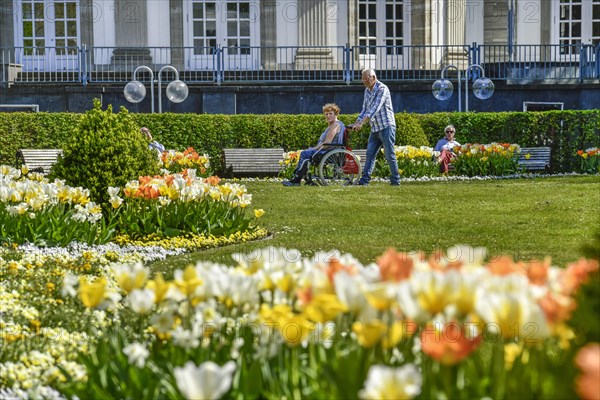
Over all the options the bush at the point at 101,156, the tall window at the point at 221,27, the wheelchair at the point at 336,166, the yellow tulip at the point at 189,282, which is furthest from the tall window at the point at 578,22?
the yellow tulip at the point at 189,282

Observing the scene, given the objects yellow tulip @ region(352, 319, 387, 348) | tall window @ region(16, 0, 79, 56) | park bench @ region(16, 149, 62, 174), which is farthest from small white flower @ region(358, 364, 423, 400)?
tall window @ region(16, 0, 79, 56)

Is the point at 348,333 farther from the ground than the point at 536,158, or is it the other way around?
the point at 536,158

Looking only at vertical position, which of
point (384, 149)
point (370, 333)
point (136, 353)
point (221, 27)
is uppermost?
point (221, 27)

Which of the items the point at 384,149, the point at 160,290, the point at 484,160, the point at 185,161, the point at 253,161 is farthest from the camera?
the point at 253,161

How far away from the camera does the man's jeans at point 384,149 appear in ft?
53.3

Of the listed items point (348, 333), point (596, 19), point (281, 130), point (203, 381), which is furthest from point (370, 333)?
point (596, 19)

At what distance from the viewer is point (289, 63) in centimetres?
2789

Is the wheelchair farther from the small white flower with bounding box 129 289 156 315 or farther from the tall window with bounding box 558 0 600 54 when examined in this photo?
the tall window with bounding box 558 0 600 54

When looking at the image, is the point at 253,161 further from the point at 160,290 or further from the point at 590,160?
the point at 160,290

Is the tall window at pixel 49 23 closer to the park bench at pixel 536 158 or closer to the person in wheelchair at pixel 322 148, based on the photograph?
the park bench at pixel 536 158

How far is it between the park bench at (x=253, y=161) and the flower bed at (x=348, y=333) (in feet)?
50.1

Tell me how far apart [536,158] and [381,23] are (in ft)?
31.7

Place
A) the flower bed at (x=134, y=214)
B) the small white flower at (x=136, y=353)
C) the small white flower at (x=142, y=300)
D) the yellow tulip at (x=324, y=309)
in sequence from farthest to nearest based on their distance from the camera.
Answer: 1. the flower bed at (x=134, y=214)
2. the small white flower at (x=142, y=300)
3. the small white flower at (x=136, y=353)
4. the yellow tulip at (x=324, y=309)

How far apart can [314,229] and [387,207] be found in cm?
206
